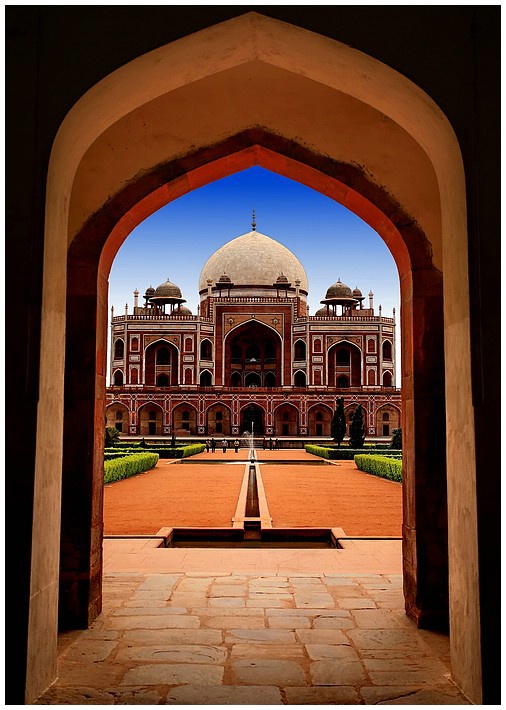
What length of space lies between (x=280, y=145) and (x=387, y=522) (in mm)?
5443

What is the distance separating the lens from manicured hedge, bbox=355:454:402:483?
13.3m

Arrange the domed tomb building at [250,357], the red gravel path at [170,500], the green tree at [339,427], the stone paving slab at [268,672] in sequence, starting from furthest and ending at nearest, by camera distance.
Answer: the domed tomb building at [250,357] → the green tree at [339,427] → the red gravel path at [170,500] → the stone paving slab at [268,672]

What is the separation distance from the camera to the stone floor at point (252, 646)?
9.29 feet

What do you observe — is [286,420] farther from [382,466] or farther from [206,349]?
[382,466]

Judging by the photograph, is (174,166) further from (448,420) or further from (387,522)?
(387,522)

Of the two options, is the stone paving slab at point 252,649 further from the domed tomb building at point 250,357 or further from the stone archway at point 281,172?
the domed tomb building at point 250,357

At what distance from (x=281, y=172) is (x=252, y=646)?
3105mm

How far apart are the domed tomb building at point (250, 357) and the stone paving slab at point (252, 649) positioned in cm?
2942

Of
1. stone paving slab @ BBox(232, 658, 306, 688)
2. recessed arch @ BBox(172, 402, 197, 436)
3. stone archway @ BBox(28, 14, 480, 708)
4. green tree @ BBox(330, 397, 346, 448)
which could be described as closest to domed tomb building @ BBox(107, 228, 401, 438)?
recessed arch @ BBox(172, 402, 197, 436)

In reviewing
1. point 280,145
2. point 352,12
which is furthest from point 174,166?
point 352,12

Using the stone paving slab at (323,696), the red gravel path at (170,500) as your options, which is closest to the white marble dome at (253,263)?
the red gravel path at (170,500)

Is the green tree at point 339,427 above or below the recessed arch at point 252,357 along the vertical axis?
below

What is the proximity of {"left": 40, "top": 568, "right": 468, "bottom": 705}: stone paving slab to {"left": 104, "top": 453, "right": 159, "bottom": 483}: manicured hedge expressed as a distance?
802 cm

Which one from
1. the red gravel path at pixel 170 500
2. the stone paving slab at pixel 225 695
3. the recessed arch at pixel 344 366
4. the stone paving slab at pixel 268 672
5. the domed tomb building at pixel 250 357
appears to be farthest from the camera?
the recessed arch at pixel 344 366
